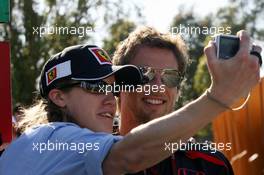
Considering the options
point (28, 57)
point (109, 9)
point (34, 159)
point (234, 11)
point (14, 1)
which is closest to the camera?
point (34, 159)

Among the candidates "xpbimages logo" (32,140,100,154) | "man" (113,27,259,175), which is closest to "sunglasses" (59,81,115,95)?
"xpbimages logo" (32,140,100,154)

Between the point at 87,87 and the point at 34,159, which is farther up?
the point at 87,87

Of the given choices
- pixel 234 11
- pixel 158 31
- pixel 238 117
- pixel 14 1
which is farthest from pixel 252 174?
pixel 234 11

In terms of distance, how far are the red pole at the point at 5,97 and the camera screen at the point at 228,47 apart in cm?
154

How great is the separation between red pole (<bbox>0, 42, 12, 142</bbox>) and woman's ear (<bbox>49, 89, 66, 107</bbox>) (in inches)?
28.2

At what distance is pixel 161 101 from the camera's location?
9.66 ft

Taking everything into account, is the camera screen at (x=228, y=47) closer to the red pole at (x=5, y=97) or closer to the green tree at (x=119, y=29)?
the red pole at (x=5, y=97)

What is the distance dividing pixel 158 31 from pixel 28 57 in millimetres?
7907

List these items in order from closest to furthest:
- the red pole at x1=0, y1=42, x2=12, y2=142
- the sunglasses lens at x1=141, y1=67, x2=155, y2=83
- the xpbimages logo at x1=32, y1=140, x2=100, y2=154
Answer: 1. the xpbimages logo at x1=32, y1=140, x2=100, y2=154
2. the sunglasses lens at x1=141, y1=67, x2=155, y2=83
3. the red pole at x1=0, y1=42, x2=12, y2=142

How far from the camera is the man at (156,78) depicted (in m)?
2.67

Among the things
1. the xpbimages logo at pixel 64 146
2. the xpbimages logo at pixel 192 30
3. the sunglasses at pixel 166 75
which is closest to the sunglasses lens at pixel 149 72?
the sunglasses at pixel 166 75

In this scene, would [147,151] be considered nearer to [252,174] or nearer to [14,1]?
[252,174]

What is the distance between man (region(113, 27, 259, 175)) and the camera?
267 centimetres

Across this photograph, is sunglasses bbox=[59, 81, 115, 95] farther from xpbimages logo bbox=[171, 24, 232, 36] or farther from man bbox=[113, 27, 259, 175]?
xpbimages logo bbox=[171, 24, 232, 36]
